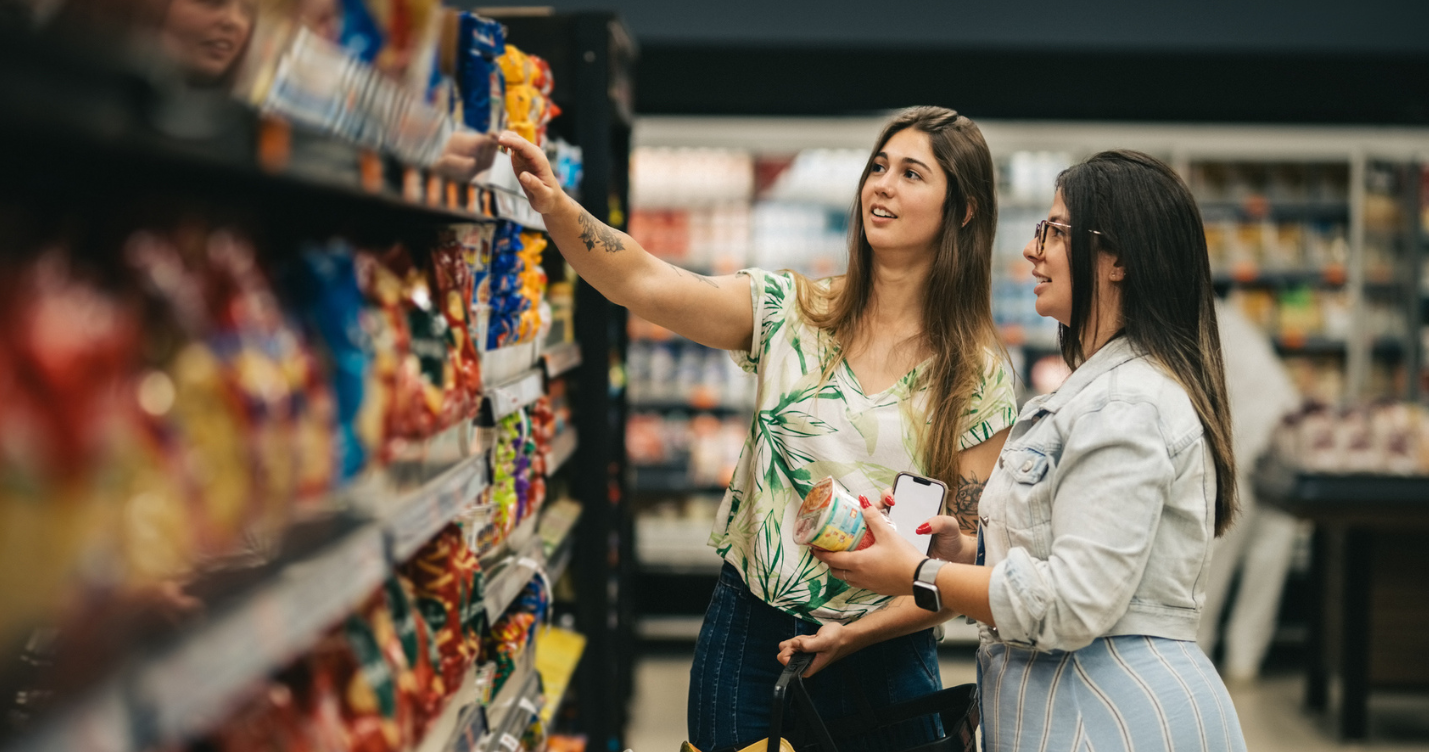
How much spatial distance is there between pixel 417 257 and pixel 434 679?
0.60 m

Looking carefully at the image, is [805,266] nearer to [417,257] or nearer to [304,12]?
[417,257]

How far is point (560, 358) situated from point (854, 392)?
0.81 meters

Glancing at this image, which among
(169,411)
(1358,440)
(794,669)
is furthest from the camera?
(1358,440)

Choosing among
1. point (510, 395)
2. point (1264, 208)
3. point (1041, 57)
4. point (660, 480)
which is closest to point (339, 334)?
point (510, 395)

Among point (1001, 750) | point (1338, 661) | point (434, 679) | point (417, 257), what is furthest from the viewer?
point (1338, 661)

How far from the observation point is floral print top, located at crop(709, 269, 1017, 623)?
6.40ft

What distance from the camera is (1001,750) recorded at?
66.2 inches

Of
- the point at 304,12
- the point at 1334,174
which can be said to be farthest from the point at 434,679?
the point at 1334,174

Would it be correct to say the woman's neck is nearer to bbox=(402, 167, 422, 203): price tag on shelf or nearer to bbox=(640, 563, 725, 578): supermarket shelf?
bbox=(402, 167, 422, 203): price tag on shelf

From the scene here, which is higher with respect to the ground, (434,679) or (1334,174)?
(1334,174)

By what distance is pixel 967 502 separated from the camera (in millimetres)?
2012

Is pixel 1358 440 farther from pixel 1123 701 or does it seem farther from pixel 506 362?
pixel 506 362

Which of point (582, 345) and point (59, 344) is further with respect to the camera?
point (582, 345)

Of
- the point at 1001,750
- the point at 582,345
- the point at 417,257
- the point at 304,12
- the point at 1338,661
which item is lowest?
the point at 1338,661
